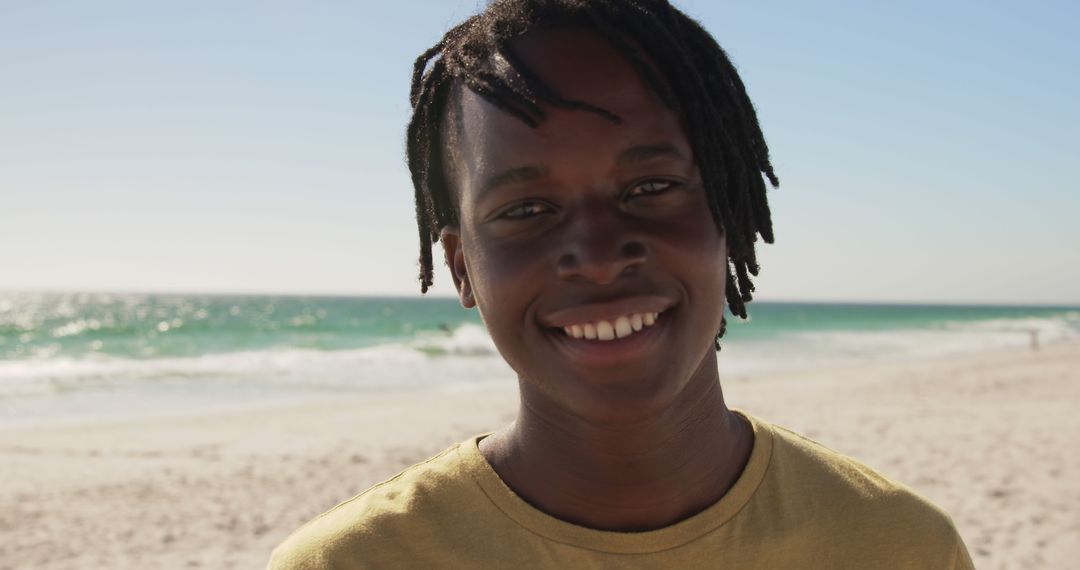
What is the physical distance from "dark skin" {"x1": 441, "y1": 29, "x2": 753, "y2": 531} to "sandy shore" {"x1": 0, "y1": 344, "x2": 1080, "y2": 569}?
5438mm

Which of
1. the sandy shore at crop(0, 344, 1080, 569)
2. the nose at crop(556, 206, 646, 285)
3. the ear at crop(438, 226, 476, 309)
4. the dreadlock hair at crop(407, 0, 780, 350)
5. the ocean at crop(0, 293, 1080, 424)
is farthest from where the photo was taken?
the ocean at crop(0, 293, 1080, 424)

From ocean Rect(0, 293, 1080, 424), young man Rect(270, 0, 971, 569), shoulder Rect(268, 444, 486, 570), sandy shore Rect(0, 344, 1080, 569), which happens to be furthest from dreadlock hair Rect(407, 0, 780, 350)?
ocean Rect(0, 293, 1080, 424)

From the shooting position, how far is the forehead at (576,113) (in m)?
1.43

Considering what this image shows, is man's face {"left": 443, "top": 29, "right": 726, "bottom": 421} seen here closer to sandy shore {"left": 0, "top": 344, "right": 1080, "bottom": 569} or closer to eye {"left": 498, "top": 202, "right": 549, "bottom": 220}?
eye {"left": 498, "top": 202, "right": 549, "bottom": 220}

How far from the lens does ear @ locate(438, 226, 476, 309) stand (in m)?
1.74

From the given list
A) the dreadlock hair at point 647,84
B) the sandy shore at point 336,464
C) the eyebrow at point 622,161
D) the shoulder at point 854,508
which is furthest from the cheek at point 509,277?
the sandy shore at point 336,464

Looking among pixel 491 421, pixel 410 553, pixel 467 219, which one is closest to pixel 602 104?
pixel 467 219

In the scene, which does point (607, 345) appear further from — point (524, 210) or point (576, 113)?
point (576, 113)

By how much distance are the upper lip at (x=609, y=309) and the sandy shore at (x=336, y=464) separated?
5.64 m

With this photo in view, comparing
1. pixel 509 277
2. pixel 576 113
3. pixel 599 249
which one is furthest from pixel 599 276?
pixel 576 113

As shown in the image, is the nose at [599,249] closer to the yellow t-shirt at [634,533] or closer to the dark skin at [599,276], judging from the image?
the dark skin at [599,276]

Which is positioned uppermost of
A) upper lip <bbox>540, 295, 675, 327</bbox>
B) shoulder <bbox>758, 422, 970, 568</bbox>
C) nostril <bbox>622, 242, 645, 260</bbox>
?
nostril <bbox>622, 242, 645, 260</bbox>

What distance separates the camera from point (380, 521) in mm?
1460

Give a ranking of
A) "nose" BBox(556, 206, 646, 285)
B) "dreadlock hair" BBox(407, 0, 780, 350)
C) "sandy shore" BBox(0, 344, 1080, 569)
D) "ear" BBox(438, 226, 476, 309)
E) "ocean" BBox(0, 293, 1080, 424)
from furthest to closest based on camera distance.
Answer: "ocean" BBox(0, 293, 1080, 424)
"sandy shore" BBox(0, 344, 1080, 569)
"ear" BBox(438, 226, 476, 309)
"dreadlock hair" BBox(407, 0, 780, 350)
"nose" BBox(556, 206, 646, 285)
